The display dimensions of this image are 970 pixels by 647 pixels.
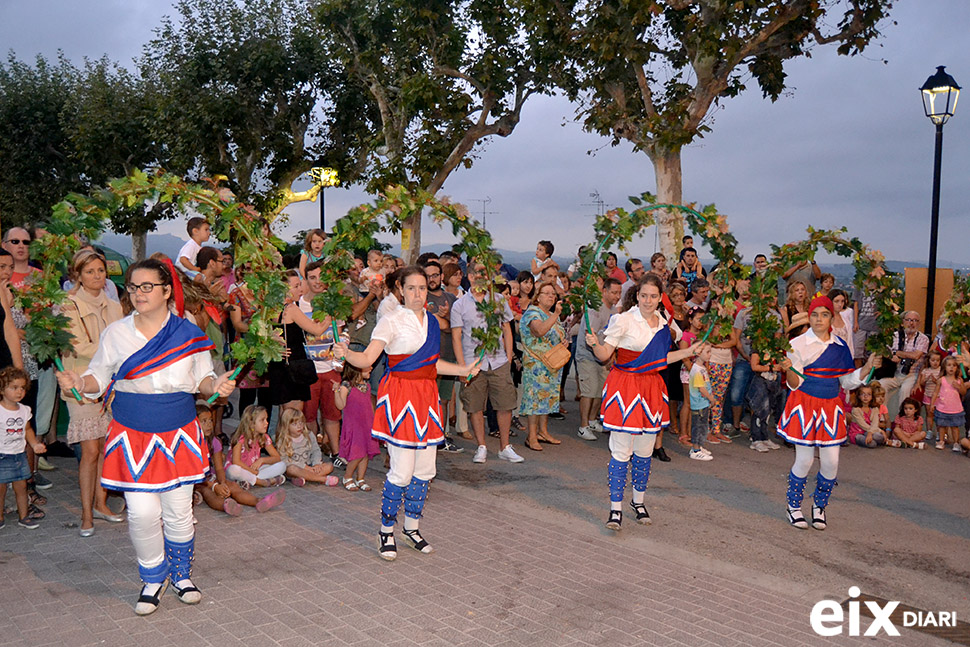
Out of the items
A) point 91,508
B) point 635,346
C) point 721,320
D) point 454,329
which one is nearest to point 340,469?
point 454,329

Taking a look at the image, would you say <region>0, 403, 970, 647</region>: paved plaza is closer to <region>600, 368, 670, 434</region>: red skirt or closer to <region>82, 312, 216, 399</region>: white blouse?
<region>600, 368, 670, 434</region>: red skirt

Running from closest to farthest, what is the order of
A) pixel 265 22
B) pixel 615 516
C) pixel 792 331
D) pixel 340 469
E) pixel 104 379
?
pixel 104 379 → pixel 615 516 → pixel 792 331 → pixel 340 469 → pixel 265 22

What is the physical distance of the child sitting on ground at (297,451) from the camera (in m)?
7.89

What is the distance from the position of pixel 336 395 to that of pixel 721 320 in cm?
389

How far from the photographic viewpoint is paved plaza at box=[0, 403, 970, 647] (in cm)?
477

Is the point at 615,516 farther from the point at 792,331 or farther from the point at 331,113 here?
the point at 331,113

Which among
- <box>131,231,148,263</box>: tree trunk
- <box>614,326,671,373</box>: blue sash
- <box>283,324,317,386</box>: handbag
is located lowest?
<box>283,324,317,386</box>: handbag

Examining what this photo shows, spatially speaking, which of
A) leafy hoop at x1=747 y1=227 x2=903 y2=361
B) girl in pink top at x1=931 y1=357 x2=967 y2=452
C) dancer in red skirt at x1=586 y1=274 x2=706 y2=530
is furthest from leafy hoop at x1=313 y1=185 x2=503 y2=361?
girl in pink top at x1=931 y1=357 x2=967 y2=452

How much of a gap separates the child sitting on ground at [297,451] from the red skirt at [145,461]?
9.48ft

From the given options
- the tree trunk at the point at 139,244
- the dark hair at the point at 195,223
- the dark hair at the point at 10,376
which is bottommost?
the dark hair at the point at 10,376

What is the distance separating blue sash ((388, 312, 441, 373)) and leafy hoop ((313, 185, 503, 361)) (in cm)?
151

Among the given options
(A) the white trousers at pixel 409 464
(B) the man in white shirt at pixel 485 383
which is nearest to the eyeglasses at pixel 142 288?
(A) the white trousers at pixel 409 464

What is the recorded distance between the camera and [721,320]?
8.55 meters

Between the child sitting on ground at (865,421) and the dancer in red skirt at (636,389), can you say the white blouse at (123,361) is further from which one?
the child sitting on ground at (865,421)
